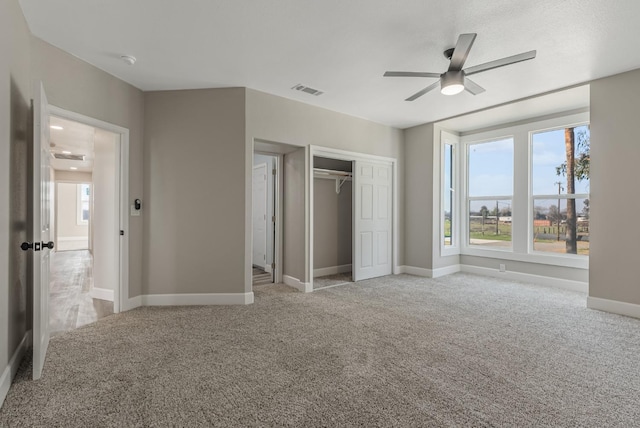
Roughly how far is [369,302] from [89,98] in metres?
3.83

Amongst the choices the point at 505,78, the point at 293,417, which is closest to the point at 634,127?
the point at 505,78

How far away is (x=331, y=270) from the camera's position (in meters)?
5.76

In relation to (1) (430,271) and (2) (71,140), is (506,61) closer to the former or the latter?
(1) (430,271)

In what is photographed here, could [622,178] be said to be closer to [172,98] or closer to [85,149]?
[172,98]

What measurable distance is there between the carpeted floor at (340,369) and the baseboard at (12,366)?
0.06 metres

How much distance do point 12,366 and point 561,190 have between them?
660 centimetres

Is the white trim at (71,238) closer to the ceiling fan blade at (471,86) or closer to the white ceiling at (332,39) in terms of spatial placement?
the white ceiling at (332,39)

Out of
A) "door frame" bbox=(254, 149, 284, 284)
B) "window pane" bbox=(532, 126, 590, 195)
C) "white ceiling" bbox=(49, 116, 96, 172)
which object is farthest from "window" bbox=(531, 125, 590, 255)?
"white ceiling" bbox=(49, 116, 96, 172)

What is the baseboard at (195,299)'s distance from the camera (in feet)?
12.5

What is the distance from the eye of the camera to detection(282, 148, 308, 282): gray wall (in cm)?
456

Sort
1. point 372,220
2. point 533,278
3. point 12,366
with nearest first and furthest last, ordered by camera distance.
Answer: point 12,366 < point 533,278 < point 372,220

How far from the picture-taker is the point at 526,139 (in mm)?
5176

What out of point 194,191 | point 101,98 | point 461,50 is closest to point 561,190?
point 461,50

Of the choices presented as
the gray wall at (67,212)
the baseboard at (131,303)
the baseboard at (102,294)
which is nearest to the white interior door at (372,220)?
the baseboard at (131,303)
